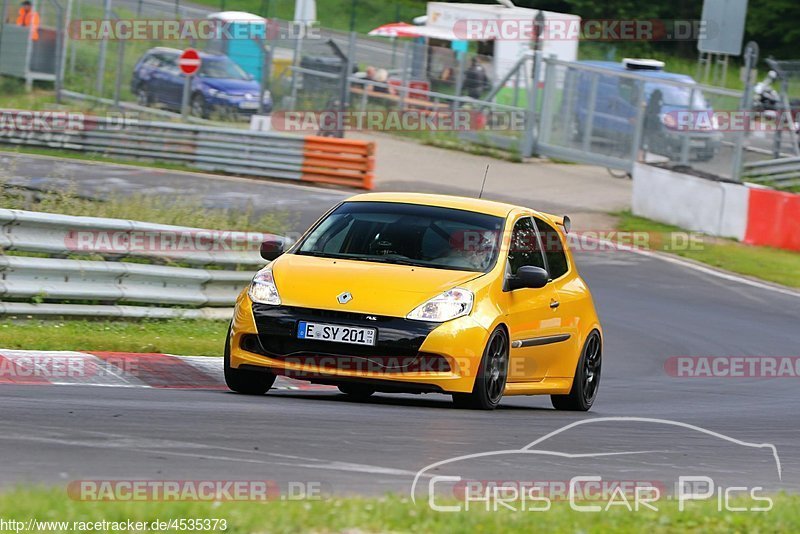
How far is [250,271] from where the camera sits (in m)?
13.7

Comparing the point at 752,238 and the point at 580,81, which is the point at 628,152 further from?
the point at 752,238

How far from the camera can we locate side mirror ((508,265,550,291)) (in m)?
9.68

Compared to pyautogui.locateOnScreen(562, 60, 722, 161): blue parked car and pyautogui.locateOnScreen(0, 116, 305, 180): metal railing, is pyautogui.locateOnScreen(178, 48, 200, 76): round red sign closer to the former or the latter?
pyautogui.locateOnScreen(0, 116, 305, 180): metal railing

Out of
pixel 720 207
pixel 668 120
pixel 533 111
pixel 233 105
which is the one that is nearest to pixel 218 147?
pixel 233 105

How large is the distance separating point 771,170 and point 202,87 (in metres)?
13.9

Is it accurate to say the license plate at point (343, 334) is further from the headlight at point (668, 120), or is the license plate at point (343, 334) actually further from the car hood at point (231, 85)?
the car hood at point (231, 85)

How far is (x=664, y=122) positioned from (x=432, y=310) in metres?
19.7

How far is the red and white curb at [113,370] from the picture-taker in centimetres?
938

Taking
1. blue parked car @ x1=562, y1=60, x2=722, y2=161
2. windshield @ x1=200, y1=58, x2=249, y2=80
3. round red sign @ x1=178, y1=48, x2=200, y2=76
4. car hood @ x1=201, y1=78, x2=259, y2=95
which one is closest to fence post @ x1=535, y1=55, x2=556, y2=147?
blue parked car @ x1=562, y1=60, x2=722, y2=161

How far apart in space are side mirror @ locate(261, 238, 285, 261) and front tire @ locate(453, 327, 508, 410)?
1.64 m

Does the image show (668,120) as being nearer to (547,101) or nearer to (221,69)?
(547,101)

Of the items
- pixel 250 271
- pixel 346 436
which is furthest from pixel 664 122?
pixel 346 436

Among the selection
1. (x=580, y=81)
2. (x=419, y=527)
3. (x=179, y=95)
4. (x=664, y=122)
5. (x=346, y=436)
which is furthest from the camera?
(x=179, y=95)

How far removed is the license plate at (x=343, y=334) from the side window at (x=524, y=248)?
153 centimetres
